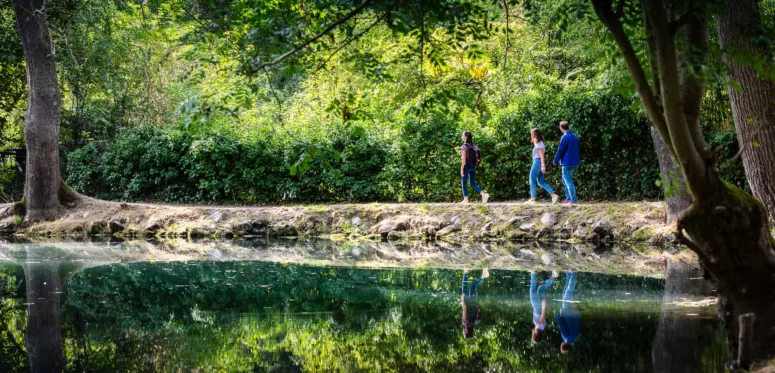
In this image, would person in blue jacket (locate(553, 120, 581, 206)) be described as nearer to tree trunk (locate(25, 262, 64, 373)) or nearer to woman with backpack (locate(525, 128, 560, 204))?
woman with backpack (locate(525, 128, 560, 204))

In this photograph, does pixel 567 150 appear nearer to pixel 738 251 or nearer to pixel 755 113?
pixel 755 113

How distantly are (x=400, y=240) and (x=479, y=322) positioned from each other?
9056mm

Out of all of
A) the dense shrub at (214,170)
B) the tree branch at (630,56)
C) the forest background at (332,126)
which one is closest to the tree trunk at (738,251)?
the tree branch at (630,56)

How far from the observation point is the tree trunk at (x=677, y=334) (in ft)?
17.5

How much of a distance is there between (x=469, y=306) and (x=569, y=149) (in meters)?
7.42

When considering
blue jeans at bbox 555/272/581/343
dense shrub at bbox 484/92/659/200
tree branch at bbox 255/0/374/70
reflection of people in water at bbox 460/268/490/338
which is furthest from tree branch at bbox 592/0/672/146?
dense shrub at bbox 484/92/659/200

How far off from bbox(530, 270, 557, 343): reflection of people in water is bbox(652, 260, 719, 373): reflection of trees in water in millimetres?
1002

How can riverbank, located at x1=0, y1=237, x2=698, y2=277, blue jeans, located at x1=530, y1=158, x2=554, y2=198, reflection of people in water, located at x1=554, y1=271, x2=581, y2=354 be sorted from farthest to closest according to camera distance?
blue jeans, located at x1=530, y1=158, x2=554, y2=198
riverbank, located at x1=0, y1=237, x2=698, y2=277
reflection of people in water, located at x1=554, y1=271, x2=581, y2=354

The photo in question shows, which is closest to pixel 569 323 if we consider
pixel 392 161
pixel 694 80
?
pixel 694 80

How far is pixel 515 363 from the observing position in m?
5.54

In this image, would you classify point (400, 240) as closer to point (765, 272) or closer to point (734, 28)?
point (734, 28)

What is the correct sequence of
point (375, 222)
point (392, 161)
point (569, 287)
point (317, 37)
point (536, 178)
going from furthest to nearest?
1. point (392, 161)
2. point (375, 222)
3. point (536, 178)
4. point (569, 287)
5. point (317, 37)

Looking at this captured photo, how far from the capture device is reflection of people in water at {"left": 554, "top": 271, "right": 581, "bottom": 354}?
20.1 feet

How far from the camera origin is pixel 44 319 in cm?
757
